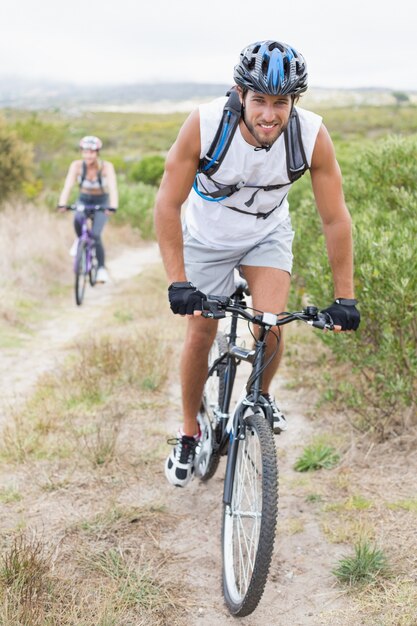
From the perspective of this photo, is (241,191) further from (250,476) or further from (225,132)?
(250,476)

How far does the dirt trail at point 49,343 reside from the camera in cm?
584

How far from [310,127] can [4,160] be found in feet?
50.5

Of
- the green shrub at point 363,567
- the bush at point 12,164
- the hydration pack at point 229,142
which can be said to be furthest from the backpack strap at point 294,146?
the bush at point 12,164

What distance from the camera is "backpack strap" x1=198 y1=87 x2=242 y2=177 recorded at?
116 inches

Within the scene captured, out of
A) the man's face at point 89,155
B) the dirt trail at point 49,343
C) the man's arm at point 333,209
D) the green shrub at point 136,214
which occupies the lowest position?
the green shrub at point 136,214

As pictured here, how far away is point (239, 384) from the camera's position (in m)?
5.95

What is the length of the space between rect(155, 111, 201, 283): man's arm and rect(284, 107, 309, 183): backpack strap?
40 centimetres

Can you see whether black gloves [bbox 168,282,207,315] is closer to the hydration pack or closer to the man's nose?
the hydration pack

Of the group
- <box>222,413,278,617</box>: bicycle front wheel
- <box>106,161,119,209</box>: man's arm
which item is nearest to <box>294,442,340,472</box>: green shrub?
<box>222,413,278,617</box>: bicycle front wheel

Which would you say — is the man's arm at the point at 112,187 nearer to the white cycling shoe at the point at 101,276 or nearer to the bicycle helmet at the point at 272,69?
the white cycling shoe at the point at 101,276

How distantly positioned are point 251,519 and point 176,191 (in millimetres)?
1512

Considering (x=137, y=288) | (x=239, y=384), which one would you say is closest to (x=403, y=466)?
(x=239, y=384)

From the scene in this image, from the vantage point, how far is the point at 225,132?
2.95 meters

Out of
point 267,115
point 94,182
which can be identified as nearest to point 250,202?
point 267,115
